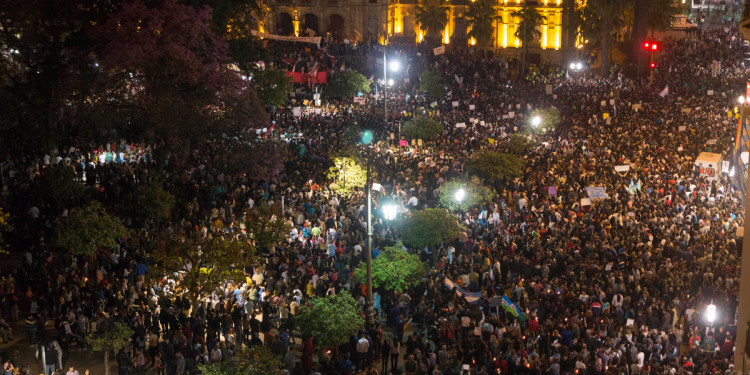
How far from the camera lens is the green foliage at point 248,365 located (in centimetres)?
1803

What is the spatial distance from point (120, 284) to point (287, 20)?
58.7 m

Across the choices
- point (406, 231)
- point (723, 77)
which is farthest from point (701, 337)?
point (723, 77)

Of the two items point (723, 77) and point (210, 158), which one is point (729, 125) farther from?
point (210, 158)

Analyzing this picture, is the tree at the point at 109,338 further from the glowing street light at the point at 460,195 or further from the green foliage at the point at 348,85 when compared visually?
the green foliage at the point at 348,85

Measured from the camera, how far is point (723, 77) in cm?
5334

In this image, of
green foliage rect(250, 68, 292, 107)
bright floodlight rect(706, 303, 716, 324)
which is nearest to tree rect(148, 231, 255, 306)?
bright floodlight rect(706, 303, 716, 324)

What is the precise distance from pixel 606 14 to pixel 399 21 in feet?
70.2

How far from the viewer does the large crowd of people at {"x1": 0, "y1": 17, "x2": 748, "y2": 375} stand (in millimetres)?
20797

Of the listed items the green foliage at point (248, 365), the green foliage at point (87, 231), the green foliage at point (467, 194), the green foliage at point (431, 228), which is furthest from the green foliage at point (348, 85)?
the green foliage at point (248, 365)

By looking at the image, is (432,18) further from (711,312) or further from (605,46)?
(711,312)

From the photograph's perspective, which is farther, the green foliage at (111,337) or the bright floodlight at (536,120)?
the bright floodlight at (536,120)

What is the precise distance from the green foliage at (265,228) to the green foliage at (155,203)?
3454mm

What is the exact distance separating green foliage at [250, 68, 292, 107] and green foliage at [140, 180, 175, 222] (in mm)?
14034

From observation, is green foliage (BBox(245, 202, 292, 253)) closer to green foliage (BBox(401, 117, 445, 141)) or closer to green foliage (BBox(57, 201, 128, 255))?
green foliage (BBox(57, 201, 128, 255))
